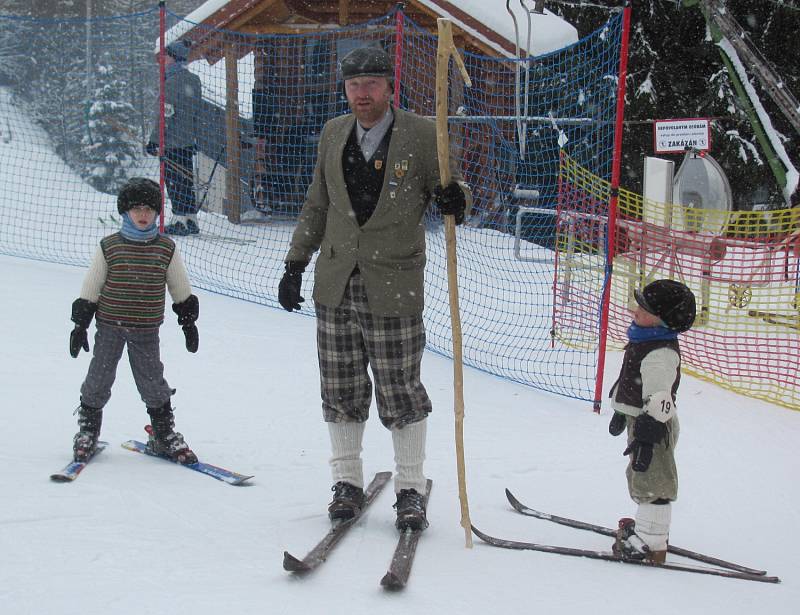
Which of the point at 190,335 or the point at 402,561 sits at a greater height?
the point at 190,335

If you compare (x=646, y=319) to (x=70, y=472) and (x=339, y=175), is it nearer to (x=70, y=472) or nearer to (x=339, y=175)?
(x=339, y=175)

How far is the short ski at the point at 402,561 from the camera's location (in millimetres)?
2918

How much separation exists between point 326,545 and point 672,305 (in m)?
1.59

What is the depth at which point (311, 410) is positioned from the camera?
17.6 feet

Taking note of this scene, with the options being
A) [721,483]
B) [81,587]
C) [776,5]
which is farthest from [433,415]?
[776,5]

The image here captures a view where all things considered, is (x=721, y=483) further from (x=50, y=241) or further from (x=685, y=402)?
(x=50, y=241)

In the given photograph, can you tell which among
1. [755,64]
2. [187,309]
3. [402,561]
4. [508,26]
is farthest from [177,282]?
[508,26]

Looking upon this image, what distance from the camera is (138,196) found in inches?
158

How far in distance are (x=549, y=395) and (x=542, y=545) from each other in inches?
104

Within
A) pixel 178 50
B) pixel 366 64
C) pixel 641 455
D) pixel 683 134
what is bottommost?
pixel 641 455

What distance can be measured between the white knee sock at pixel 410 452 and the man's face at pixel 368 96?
4.15 feet

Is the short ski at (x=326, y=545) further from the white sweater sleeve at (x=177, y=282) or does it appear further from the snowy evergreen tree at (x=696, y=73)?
the snowy evergreen tree at (x=696, y=73)

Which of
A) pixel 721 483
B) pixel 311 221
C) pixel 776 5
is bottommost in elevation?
pixel 721 483

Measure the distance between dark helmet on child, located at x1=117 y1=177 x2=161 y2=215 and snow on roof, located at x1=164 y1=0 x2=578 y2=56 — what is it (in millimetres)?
8169
